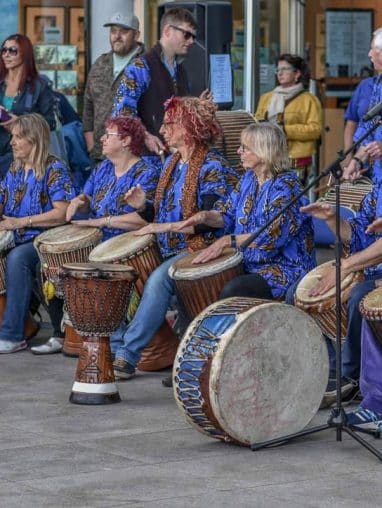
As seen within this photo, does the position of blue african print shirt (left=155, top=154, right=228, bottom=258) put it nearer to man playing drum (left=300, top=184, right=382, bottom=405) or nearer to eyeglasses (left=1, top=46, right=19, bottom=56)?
man playing drum (left=300, top=184, right=382, bottom=405)

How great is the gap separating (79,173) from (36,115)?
68.3 inches

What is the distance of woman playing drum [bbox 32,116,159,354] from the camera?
27.8ft

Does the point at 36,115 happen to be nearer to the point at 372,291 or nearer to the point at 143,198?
the point at 143,198

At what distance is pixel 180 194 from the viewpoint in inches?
320

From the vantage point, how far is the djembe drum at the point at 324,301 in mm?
7035

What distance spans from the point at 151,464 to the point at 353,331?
1.43 m

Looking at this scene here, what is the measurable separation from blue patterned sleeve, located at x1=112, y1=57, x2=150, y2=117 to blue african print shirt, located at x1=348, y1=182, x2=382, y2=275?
2178 millimetres

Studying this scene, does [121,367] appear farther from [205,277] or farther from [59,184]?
[59,184]

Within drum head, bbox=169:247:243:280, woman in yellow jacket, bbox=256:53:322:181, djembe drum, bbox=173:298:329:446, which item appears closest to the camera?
djembe drum, bbox=173:298:329:446

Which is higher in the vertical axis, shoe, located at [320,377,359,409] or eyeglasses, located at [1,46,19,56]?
eyeglasses, located at [1,46,19,56]

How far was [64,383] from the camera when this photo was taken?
8016 millimetres

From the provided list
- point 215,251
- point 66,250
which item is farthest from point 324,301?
point 66,250

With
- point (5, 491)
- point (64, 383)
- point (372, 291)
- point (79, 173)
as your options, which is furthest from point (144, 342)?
point (79, 173)

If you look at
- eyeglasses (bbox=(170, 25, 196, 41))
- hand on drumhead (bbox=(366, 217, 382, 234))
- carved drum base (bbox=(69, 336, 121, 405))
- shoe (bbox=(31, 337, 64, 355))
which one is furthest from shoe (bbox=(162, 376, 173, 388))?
eyeglasses (bbox=(170, 25, 196, 41))
